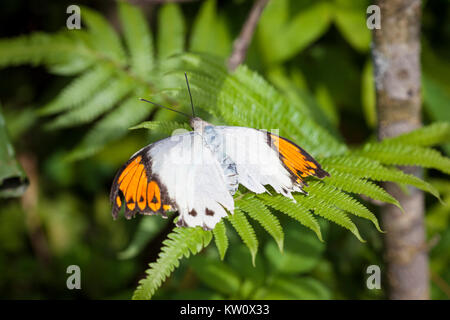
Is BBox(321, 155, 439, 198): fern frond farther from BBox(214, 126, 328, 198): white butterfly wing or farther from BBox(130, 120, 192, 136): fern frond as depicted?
BBox(130, 120, 192, 136): fern frond

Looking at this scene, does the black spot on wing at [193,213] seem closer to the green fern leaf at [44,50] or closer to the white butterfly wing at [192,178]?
the white butterfly wing at [192,178]

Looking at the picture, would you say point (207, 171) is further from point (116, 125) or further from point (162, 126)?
point (116, 125)

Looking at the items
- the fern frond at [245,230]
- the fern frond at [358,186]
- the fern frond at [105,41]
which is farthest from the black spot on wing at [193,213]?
the fern frond at [105,41]

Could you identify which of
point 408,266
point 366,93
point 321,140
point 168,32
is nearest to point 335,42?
point 366,93

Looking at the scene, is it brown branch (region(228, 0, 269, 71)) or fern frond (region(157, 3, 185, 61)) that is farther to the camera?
fern frond (region(157, 3, 185, 61))

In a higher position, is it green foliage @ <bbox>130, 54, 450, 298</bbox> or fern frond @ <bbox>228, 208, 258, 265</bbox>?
green foliage @ <bbox>130, 54, 450, 298</bbox>

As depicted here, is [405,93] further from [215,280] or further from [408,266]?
[215,280]

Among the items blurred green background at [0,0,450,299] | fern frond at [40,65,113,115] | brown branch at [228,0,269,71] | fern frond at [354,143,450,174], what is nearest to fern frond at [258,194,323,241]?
fern frond at [354,143,450,174]
